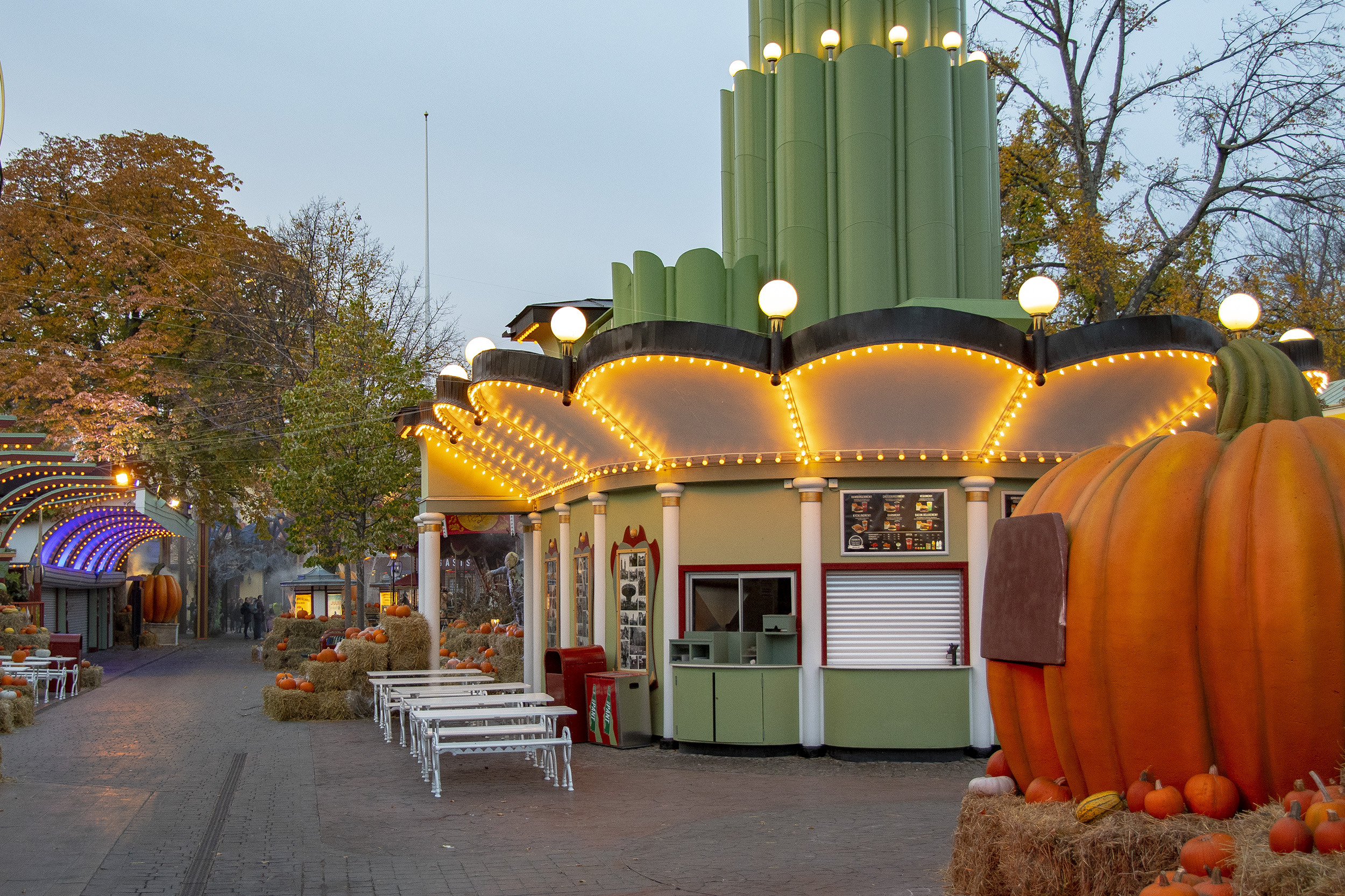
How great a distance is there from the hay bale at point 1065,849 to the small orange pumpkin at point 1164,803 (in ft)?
0.14

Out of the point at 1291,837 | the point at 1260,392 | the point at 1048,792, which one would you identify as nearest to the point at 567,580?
the point at 1048,792

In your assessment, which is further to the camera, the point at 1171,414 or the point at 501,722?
the point at 501,722

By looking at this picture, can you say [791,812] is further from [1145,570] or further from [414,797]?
[1145,570]

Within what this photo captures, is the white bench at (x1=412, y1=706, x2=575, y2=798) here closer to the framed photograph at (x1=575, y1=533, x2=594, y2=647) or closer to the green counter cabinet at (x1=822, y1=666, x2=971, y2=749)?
the green counter cabinet at (x1=822, y1=666, x2=971, y2=749)

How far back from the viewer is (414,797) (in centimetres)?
1104

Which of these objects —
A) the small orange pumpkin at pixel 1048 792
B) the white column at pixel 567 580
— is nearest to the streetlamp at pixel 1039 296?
the small orange pumpkin at pixel 1048 792

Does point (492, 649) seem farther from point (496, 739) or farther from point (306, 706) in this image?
point (496, 739)

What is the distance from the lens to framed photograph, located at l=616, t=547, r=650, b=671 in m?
14.6

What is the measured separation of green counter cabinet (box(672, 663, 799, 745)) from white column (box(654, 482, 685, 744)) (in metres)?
0.44

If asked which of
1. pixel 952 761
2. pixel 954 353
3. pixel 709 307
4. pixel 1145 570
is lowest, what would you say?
pixel 952 761

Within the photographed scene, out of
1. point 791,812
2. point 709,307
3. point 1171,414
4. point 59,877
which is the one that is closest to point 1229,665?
point 791,812

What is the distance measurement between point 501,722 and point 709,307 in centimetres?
626

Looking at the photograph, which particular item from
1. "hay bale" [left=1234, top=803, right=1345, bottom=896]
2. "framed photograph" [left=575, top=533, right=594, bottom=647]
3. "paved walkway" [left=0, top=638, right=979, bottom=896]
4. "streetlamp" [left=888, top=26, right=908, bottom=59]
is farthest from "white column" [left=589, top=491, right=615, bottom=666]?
"hay bale" [left=1234, top=803, right=1345, bottom=896]

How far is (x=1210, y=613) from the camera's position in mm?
5852
